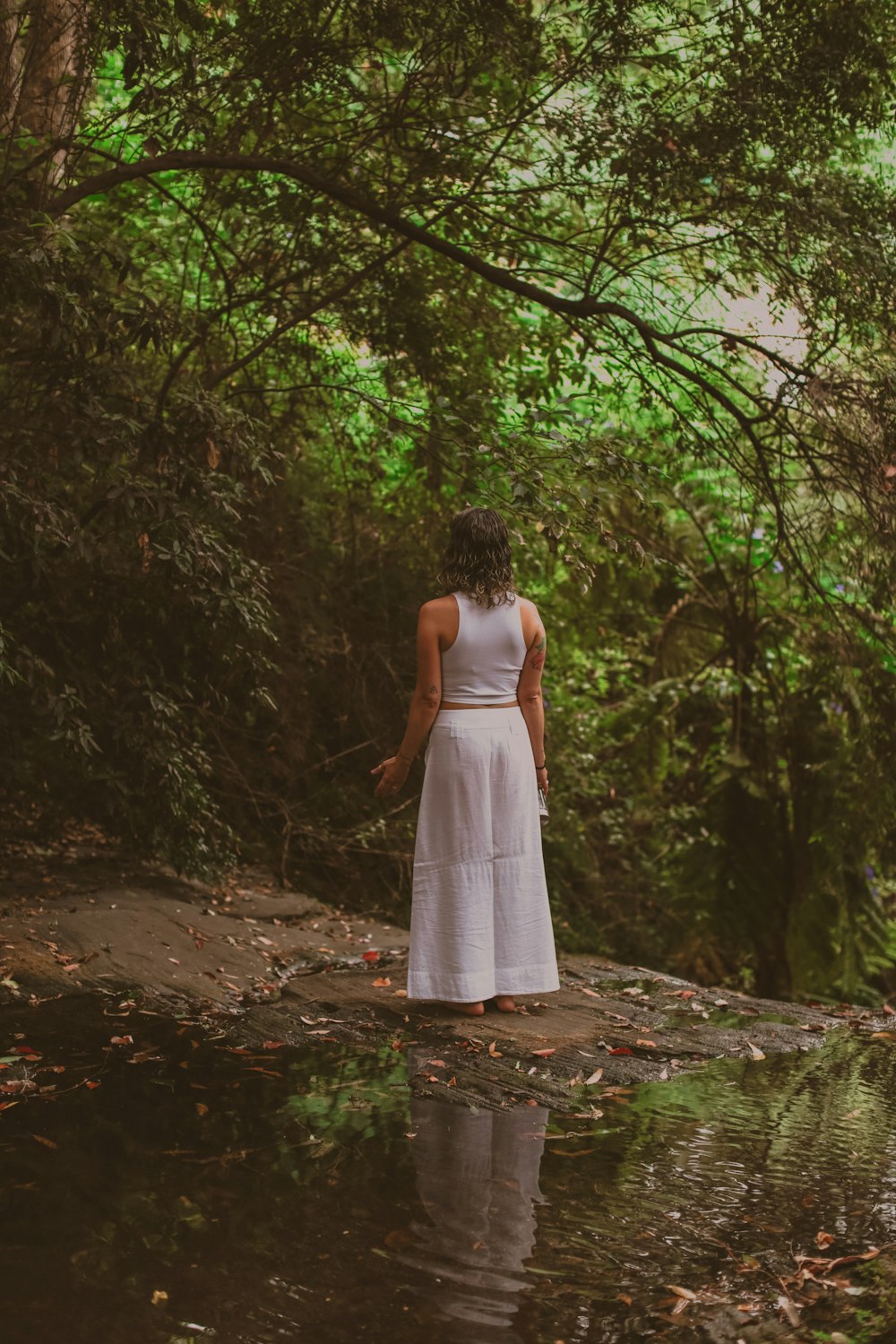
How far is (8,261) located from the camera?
580cm

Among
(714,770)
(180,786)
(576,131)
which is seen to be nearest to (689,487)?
(714,770)

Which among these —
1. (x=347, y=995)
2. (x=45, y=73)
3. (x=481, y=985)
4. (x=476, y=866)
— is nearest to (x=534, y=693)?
(x=476, y=866)

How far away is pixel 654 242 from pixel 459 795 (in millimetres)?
4417

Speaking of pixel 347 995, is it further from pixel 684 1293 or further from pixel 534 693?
pixel 684 1293

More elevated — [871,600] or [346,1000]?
[871,600]

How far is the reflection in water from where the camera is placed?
10.3 feet

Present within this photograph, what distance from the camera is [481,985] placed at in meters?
5.82

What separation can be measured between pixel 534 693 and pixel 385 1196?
270 centimetres

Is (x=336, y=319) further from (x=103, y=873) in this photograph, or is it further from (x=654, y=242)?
(x=103, y=873)

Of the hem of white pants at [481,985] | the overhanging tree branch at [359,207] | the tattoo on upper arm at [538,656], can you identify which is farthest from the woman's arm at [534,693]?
the overhanging tree branch at [359,207]

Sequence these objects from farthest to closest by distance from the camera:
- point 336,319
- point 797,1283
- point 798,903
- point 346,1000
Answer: point 798,903 → point 336,319 → point 346,1000 → point 797,1283

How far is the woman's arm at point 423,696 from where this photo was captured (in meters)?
5.66

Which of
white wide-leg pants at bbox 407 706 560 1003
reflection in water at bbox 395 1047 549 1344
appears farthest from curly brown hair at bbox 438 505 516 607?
reflection in water at bbox 395 1047 549 1344

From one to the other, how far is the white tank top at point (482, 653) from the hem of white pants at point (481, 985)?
130cm
